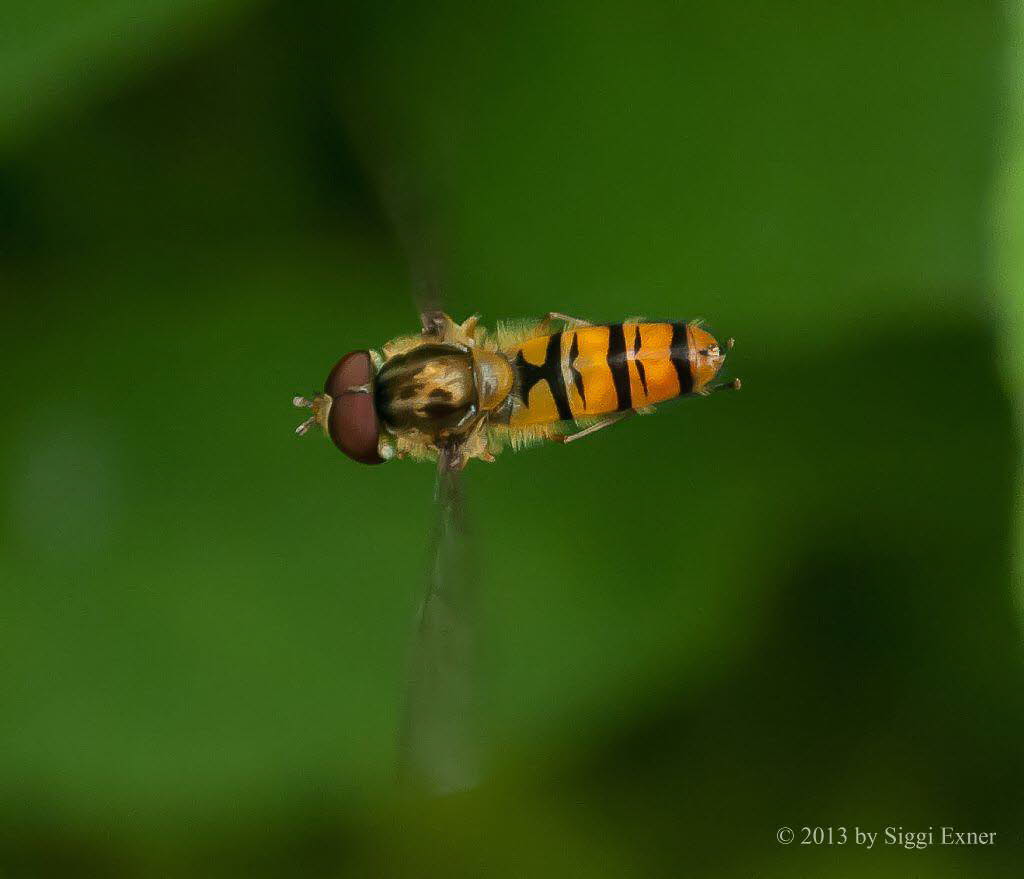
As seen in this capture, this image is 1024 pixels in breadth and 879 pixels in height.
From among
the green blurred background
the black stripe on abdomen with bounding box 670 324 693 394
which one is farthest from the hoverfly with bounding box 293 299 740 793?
the green blurred background

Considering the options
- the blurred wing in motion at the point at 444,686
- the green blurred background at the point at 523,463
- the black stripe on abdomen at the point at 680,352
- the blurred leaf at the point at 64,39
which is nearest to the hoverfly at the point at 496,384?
the black stripe on abdomen at the point at 680,352

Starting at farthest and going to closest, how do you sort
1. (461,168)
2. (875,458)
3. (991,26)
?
(875,458)
(461,168)
(991,26)

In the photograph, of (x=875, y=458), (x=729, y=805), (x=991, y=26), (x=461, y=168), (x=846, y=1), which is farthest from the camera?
(x=729, y=805)

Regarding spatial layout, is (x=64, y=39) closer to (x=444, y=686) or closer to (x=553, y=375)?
(x=553, y=375)

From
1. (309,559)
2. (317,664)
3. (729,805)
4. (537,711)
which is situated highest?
(309,559)

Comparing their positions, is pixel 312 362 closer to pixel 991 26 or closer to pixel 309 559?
pixel 309 559

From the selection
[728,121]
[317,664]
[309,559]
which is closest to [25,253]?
[309,559]

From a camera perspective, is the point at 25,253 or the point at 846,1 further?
the point at 25,253

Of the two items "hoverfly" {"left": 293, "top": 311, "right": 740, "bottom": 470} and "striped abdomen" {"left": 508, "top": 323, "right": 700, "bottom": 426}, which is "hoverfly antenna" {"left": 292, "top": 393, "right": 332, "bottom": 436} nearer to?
"hoverfly" {"left": 293, "top": 311, "right": 740, "bottom": 470}
